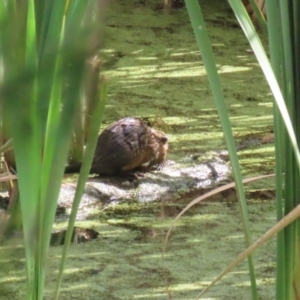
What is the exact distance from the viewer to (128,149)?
98.0 inches

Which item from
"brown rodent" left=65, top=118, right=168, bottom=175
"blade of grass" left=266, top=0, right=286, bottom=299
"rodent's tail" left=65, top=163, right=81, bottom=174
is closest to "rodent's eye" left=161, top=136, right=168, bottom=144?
"brown rodent" left=65, top=118, right=168, bottom=175

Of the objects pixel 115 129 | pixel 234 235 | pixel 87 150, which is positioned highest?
pixel 87 150

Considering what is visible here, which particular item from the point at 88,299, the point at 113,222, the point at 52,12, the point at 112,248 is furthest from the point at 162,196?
the point at 52,12

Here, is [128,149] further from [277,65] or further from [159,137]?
[277,65]

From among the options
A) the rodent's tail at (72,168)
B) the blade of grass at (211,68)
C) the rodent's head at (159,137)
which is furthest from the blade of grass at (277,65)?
the rodent's head at (159,137)

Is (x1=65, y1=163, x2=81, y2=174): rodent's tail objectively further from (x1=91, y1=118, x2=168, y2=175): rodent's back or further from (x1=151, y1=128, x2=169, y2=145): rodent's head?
(x1=151, y1=128, x2=169, y2=145): rodent's head

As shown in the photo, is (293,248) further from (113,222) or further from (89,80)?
(113,222)

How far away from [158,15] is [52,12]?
329 centimetres

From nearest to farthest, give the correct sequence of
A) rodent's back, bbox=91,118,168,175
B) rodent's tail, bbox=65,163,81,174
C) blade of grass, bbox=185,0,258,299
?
1. blade of grass, bbox=185,0,258,299
2. rodent's tail, bbox=65,163,81,174
3. rodent's back, bbox=91,118,168,175

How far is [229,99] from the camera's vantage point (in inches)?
122

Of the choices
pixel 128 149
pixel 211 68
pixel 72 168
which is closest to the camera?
pixel 211 68

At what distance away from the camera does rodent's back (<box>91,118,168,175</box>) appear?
2459 mm

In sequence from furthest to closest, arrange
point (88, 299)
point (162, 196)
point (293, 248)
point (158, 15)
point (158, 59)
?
1. point (158, 15)
2. point (158, 59)
3. point (162, 196)
4. point (88, 299)
5. point (293, 248)

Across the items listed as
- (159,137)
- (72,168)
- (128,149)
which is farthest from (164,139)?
(72,168)
